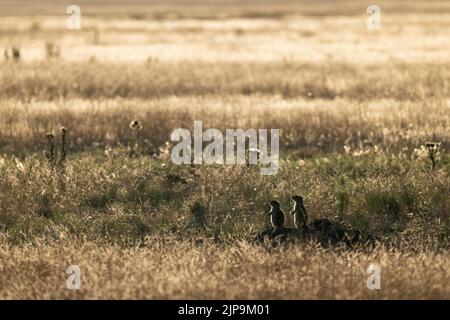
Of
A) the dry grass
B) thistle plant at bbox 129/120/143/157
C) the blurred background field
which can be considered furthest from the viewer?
thistle plant at bbox 129/120/143/157

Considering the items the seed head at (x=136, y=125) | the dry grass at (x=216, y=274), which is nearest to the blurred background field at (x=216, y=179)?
the dry grass at (x=216, y=274)

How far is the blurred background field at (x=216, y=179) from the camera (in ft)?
24.0

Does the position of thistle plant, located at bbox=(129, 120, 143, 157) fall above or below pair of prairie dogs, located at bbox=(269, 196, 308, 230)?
above

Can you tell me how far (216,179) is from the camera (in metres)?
11.1

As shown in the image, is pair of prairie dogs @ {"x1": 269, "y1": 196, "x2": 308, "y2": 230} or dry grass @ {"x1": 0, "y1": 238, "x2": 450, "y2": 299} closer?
dry grass @ {"x1": 0, "y1": 238, "x2": 450, "y2": 299}

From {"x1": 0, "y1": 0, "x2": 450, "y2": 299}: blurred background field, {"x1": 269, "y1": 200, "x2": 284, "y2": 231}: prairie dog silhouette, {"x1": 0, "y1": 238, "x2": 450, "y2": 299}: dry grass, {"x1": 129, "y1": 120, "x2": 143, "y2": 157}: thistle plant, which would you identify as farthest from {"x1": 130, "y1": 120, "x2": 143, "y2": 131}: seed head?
{"x1": 0, "y1": 238, "x2": 450, "y2": 299}: dry grass

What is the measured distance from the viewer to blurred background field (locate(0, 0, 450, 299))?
288 inches

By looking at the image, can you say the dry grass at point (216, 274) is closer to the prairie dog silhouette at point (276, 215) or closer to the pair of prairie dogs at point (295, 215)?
the pair of prairie dogs at point (295, 215)

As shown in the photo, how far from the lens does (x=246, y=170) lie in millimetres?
11234

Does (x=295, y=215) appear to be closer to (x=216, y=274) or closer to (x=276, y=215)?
(x=276, y=215)

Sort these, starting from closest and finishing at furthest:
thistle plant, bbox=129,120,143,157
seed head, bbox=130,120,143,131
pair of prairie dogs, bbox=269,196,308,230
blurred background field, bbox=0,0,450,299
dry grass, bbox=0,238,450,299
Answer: dry grass, bbox=0,238,450,299 → blurred background field, bbox=0,0,450,299 → pair of prairie dogs, bbox=269,196,308,230 → seed head, bbox=130,120,143,131 → thistle plant, bbox=129,120,143,157

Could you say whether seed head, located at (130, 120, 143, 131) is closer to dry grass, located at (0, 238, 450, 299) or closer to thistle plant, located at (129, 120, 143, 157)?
thistle plant, located at (129, 120, 143, 157)

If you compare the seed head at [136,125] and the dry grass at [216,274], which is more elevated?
the seed head at [136,125]
